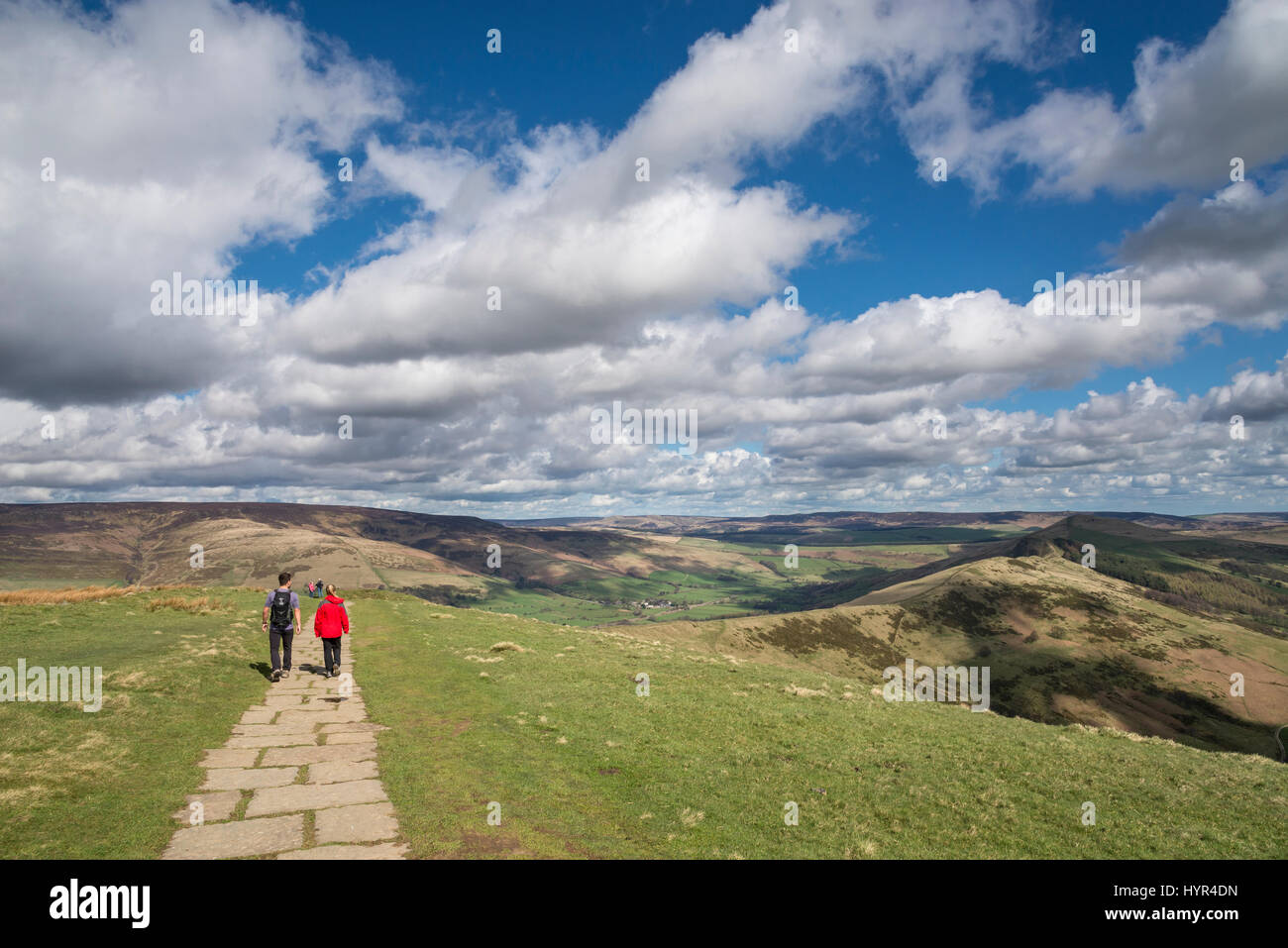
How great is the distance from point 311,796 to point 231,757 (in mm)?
3706

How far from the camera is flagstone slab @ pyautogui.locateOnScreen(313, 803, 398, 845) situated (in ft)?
30.5

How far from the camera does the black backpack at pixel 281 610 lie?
21.0 meters

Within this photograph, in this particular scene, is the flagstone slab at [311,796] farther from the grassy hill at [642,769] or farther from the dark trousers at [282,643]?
the dark trousers at [282,643]

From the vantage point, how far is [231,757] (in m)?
13.2

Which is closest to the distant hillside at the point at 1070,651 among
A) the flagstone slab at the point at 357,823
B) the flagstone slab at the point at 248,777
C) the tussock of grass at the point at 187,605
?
the tussock of grass at the point at 187,605

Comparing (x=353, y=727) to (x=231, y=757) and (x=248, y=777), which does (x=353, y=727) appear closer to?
(x=231, y=757)

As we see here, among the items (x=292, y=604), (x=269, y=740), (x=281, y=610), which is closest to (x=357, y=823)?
(x=269, y=740)

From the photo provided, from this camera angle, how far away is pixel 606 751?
14.9 m

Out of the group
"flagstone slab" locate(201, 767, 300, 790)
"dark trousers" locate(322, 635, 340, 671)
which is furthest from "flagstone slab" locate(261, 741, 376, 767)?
"dark trousers" locate(322, 635, 340, 671)

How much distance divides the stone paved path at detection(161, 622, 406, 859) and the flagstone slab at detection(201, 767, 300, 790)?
0.7 inches

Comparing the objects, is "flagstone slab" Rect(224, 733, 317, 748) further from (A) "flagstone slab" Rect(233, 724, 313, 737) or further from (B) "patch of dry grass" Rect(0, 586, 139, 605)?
(B) "patch of dry grass" Rect(0, 586, 139, 605)
